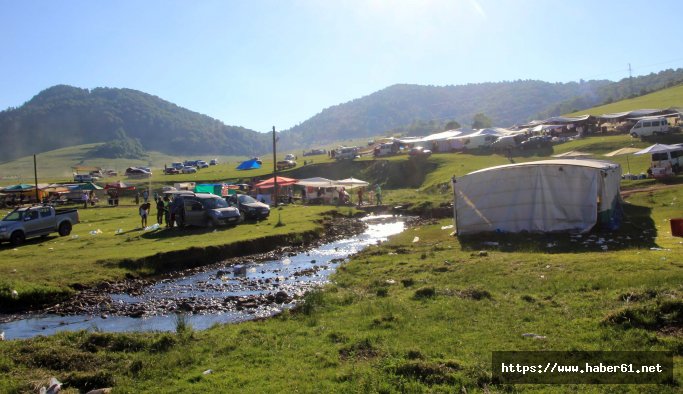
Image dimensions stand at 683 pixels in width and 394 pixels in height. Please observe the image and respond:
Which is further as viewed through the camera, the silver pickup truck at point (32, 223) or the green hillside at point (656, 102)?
the green hillside at point (656, 102)

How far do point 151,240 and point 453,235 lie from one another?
54.1ft

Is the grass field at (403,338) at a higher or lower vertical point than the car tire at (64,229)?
lower

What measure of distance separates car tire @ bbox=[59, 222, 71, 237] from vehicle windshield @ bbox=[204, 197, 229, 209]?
833 cm

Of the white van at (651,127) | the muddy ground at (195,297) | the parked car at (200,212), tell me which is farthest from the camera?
the white van at (651,127)

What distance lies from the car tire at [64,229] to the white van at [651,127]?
191ft

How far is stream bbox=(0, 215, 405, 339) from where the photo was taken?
1509 cm

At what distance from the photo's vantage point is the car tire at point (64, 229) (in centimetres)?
3253

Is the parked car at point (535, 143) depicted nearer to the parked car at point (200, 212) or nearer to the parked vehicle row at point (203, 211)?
the parked vehicle row at point (203, 211)

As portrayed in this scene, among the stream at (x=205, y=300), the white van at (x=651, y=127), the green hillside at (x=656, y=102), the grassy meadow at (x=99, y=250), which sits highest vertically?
the green hillside at (x=656, y=102)

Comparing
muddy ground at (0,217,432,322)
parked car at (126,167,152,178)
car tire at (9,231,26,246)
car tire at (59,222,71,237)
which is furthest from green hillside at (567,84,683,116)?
car tire at (9,231,26,246)

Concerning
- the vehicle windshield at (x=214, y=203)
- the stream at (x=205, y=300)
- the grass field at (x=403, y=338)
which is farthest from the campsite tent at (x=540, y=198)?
the vehicle windshield at (x=214, y=203)

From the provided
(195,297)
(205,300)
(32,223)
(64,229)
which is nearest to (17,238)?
(32,223)

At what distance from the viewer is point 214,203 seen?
118ft

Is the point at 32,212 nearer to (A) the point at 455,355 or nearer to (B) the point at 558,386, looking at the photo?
(A) the point at 455,355
